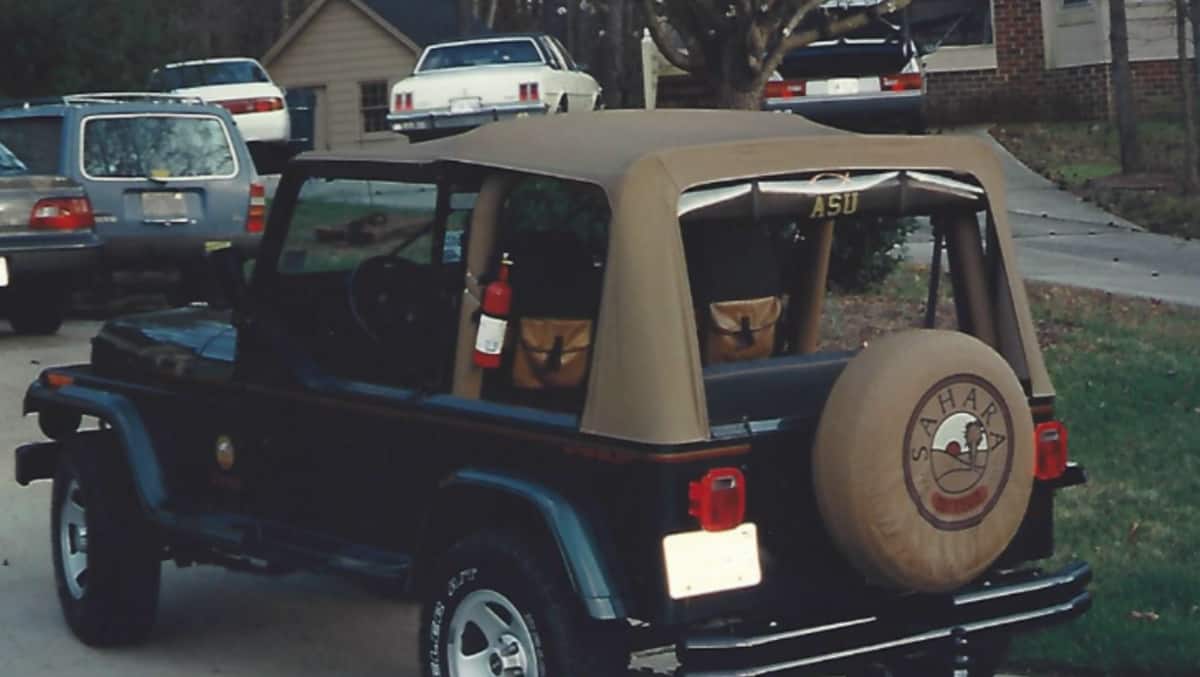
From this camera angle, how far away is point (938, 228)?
20.6 feet

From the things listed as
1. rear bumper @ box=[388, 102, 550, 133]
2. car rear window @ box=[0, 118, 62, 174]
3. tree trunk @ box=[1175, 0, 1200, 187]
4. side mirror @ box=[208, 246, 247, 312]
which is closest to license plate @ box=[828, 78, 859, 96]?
tree trunk @ box=[1175, 0, 1200, 187]

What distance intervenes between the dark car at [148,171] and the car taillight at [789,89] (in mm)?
7543

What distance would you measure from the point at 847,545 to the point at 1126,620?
7.35ft

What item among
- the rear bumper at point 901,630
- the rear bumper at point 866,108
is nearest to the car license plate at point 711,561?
the rear bumper at point 901,630

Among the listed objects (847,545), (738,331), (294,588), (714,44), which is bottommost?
(294,588)

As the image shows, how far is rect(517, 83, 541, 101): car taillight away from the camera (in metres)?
28.0

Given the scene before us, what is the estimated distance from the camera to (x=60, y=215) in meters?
15.1

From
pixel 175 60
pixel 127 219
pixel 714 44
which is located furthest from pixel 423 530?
pixel 175 60

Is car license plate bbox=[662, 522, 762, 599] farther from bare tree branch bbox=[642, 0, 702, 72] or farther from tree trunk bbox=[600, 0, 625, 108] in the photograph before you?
tree trunk bbox=[600, 0, 625, 108]

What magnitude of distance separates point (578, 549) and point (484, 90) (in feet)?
75.0

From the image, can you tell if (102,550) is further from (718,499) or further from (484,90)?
(484,90)

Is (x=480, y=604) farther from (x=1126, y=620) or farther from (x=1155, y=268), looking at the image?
(x=1155, y=268)

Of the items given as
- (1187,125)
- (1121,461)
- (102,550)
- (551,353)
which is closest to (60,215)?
(102,550)

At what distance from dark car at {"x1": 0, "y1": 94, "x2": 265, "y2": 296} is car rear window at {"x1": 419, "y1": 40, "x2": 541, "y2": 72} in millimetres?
12217
